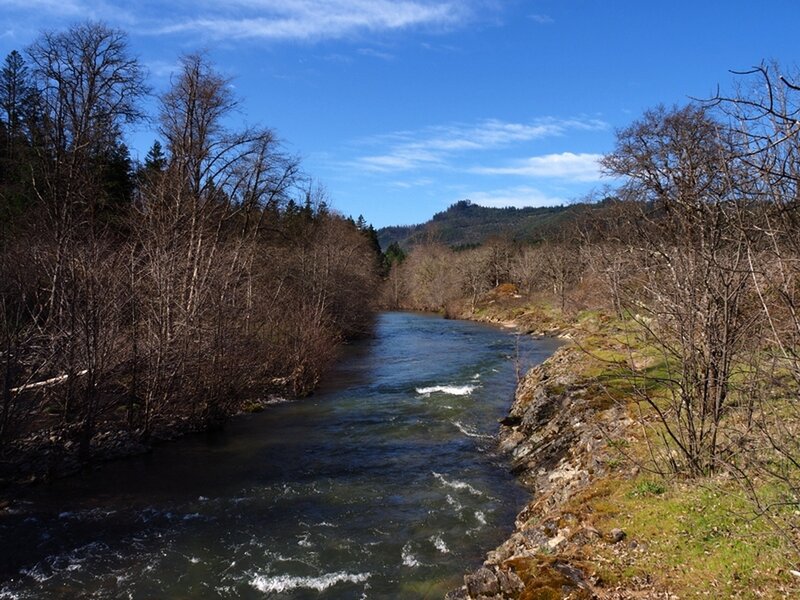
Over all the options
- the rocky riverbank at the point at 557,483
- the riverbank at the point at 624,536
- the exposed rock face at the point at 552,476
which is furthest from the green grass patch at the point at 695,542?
the exposed rock face at the point at 552,476

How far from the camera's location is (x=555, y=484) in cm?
1063

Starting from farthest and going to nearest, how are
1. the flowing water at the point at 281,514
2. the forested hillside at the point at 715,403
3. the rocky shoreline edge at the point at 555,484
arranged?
the flowing water at the point at 281,514 → the rocky shoreline edge at the point at 555,484 → the forested hillside at the point at 715,403

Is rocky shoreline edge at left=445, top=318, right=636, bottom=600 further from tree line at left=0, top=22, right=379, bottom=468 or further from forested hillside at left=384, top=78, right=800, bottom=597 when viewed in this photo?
tree line at left=0, top=22, right=379, bottom=468

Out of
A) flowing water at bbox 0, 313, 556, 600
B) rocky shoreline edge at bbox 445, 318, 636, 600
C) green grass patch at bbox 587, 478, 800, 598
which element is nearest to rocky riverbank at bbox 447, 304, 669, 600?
rocky shoreline edge at bbox 445, 318, 636, 600

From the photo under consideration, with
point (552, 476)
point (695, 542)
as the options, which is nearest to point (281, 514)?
point (552, 476)

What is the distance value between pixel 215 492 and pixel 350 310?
2610 centimetres

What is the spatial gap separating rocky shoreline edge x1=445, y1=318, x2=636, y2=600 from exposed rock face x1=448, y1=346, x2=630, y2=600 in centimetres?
1

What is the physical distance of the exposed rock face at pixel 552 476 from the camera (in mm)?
6293

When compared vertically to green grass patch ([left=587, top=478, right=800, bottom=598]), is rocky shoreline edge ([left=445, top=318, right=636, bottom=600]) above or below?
below

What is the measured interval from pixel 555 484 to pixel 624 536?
3625 millimetres

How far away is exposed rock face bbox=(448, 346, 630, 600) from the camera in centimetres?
629

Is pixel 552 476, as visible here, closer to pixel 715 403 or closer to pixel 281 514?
pixel 715 403

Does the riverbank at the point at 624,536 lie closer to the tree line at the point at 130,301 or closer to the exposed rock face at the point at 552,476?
the exposed rock face at the point at 552,476

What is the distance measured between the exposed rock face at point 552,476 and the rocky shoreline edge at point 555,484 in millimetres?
11
